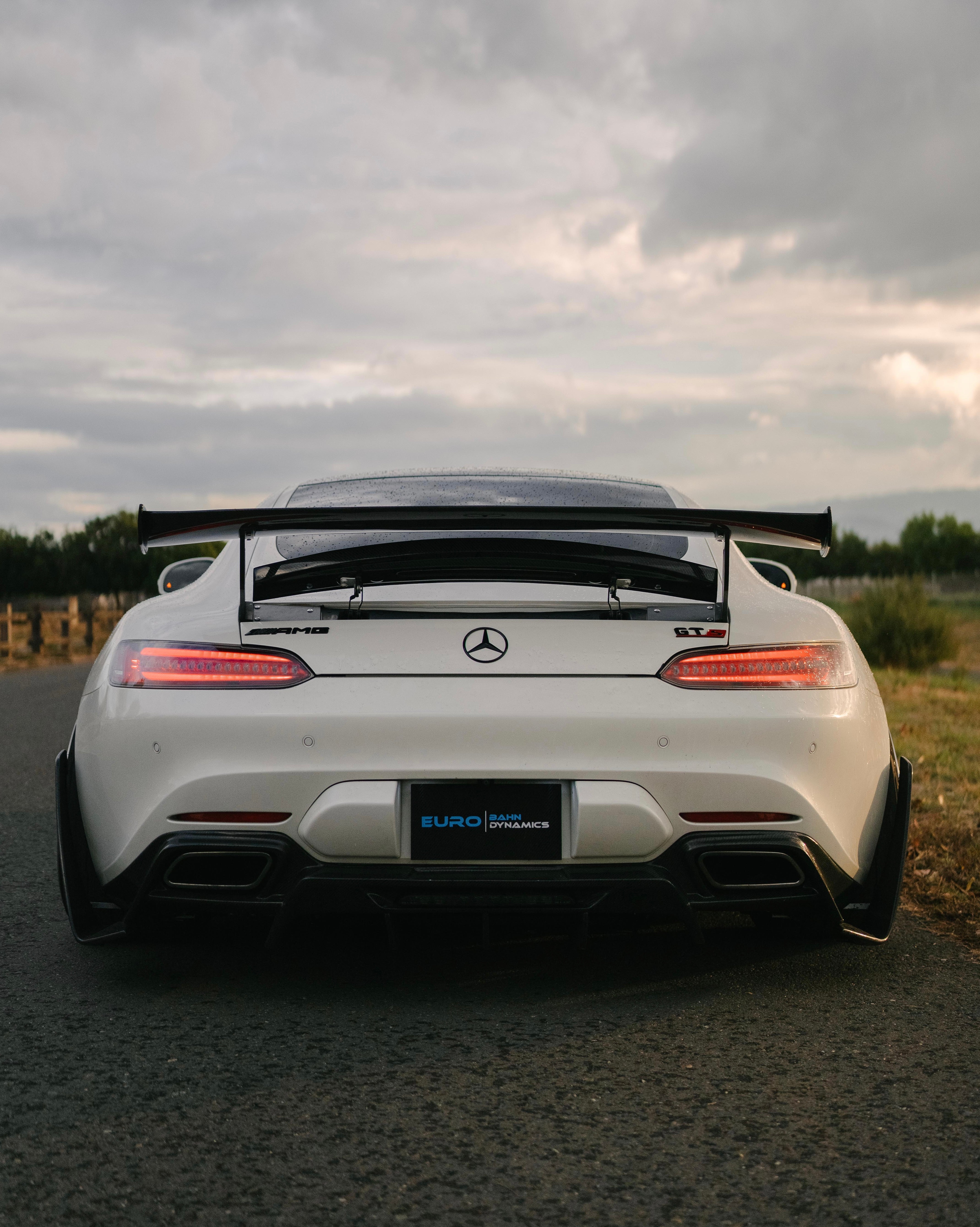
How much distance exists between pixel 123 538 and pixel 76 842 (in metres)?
96.4

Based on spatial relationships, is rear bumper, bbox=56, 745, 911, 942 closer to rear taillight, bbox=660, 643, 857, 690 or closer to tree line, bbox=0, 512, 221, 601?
rear taillight, bbox=660, 643, 857, 690

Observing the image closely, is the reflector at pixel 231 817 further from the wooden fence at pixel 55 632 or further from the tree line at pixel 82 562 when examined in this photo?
the tree line at pixel 82 562

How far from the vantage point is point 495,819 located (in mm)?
3346

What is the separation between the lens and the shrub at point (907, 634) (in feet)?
72.0

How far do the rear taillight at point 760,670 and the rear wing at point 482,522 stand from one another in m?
0.15

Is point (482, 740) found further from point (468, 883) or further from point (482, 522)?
point (482, 522)

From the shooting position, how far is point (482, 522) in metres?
3.48

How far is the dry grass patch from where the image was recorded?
4.86m

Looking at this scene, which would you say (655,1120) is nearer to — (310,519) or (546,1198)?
(546,1198)

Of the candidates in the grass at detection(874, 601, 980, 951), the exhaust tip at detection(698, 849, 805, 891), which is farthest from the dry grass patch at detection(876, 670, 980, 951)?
the exhaust tip at detection(698, 849, 805, 891)

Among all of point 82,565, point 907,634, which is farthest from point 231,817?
point 82,565

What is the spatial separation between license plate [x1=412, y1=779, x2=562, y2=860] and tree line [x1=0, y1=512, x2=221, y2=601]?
297ft

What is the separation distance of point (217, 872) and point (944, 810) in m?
4.77

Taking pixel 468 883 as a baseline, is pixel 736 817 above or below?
above
